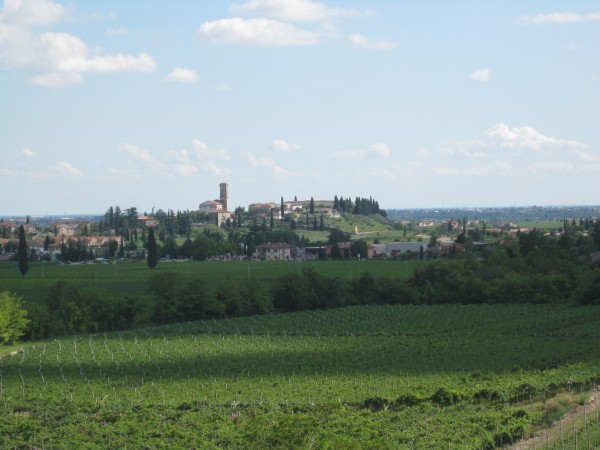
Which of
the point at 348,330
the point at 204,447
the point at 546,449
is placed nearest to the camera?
the point at 546,449

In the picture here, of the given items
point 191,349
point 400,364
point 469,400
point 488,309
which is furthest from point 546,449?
point 488,309

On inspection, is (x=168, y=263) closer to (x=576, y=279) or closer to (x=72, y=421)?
(x=576, y=279)

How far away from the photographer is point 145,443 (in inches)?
1184

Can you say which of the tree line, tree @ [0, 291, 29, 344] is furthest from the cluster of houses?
tree @ [0, 291, 29, 344]

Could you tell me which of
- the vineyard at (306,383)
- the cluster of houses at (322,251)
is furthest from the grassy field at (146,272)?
the vineyard at (306,383)

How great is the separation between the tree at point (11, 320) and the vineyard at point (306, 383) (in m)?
2.55

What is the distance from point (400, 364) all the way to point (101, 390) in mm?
15186

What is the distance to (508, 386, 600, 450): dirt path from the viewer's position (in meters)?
28.5

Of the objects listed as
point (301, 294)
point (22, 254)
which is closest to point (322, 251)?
point (22, 254)

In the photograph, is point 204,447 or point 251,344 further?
point 251,344

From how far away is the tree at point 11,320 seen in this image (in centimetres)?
6181

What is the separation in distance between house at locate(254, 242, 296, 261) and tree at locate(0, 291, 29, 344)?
255 ft

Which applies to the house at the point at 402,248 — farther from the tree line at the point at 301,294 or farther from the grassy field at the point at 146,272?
the tree line at the point at 301,294

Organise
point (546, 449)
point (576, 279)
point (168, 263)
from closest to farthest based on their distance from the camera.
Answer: point (546, 449), point (576, 279), point (168, 263)
